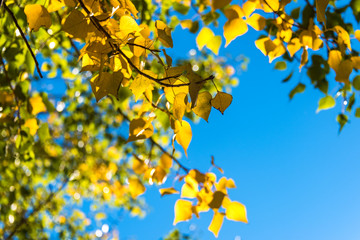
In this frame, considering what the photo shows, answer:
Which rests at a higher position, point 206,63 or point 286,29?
point 206,63

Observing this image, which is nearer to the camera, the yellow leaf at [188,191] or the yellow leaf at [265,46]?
the yellow leaf at [265,46]

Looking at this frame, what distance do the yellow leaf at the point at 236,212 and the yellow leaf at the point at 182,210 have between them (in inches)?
4.7

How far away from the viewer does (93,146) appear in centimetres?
350

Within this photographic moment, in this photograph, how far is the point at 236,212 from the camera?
100 cm

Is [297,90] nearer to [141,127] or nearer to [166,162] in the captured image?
[166,162]

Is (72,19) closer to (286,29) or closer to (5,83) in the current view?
(286,29)

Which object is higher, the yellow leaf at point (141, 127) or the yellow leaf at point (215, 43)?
the yellow leaf at point (215, 43)

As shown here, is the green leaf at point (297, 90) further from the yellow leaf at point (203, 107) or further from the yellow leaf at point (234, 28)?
the yellow leaf at point (203, 107)

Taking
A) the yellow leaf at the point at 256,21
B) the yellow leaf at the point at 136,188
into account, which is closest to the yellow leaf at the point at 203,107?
the yellow leaf at the point at 256,21

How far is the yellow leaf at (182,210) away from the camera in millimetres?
1009

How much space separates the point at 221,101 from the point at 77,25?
0.97 ft

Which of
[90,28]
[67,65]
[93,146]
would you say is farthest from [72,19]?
[93,146]

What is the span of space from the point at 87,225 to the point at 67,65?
266cm

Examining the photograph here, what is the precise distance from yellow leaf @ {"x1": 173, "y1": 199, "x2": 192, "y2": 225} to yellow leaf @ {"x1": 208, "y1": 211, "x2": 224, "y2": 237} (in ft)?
0.26
